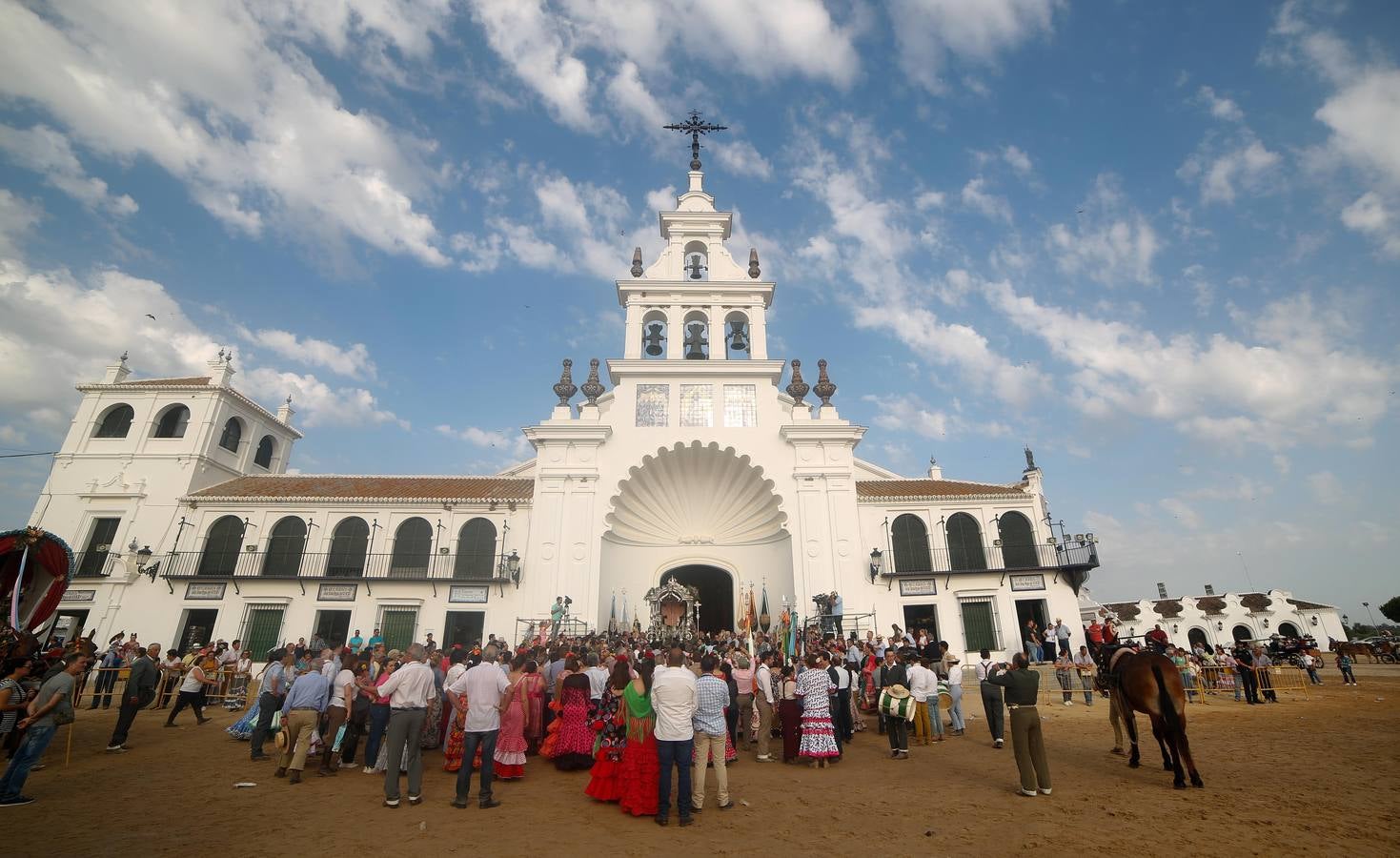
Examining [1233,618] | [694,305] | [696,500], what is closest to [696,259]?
[694,305]

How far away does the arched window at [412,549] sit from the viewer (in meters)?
21.3

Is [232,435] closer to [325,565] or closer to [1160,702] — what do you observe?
[325,565]

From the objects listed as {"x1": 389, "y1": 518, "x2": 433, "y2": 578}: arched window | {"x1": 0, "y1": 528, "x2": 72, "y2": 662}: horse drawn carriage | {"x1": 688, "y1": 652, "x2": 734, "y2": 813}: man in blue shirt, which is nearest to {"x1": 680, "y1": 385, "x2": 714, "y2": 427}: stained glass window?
{"x1": 389, "y1": 518, "x2": 433, "y2": 578}: arched window

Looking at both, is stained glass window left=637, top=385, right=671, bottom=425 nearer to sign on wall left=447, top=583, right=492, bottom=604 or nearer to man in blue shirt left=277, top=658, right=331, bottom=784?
sign on wall left=447, top=583, right=492, bottom=604

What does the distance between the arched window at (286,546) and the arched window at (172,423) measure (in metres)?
6.16

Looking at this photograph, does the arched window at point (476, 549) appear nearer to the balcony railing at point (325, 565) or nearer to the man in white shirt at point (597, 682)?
the balcony railing at point (325, 565)

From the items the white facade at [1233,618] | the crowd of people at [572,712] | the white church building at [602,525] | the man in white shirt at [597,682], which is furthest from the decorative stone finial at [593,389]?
the white facade at [1233,618]

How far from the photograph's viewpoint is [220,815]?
19.9ft

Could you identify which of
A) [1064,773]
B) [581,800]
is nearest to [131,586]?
[581,800]

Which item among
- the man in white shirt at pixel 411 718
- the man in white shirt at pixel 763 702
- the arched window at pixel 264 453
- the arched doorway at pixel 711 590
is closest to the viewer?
the man in white shirt at pixel 411 718

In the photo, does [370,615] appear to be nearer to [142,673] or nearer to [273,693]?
[142,673]

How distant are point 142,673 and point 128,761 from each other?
1.38 m

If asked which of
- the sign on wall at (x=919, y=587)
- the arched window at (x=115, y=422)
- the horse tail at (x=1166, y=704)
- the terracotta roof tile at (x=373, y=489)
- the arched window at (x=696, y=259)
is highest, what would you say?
the arched window at (x=696, y=259)

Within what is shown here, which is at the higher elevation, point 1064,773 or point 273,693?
point 273,693
